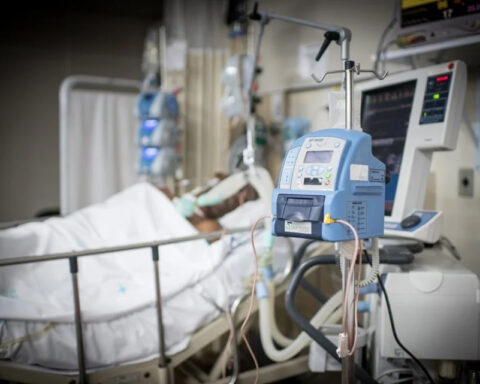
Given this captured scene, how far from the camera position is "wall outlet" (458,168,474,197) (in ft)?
6.15

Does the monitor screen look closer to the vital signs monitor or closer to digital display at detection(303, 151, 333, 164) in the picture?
the vital signs monitor

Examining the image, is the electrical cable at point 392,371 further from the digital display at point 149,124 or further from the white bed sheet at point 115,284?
the digital display at point 149,124

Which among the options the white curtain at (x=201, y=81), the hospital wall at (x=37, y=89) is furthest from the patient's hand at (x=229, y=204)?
the hospital wall at (x=37, y=89)

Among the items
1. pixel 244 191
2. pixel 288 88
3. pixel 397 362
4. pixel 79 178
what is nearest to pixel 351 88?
pixel 397 362

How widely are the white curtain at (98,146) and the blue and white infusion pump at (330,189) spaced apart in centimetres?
252

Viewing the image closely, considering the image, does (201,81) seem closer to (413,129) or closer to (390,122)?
(390,122)

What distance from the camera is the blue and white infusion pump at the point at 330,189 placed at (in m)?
0.97

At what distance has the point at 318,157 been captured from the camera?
3.39ft

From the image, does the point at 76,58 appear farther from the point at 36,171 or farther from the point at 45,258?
the point at 45,258

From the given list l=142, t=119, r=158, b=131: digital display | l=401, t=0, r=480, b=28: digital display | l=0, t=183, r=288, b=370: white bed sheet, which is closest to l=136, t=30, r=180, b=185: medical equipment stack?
l=142, t=119, r=158, b=131: digital display

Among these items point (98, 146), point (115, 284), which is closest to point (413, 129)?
point (115, 284)

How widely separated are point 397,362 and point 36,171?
369cm

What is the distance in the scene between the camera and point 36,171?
13.6ft

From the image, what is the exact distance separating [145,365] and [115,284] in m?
0.33
